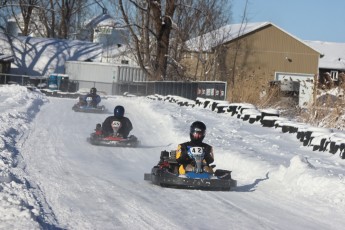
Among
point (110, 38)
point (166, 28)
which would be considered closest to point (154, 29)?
point (166, 28)

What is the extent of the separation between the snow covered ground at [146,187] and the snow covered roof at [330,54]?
2266 inches

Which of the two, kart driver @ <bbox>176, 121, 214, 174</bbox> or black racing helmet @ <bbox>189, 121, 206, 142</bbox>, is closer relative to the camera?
kart driver @ <bbox>176, 121, 214, 174</bbox>

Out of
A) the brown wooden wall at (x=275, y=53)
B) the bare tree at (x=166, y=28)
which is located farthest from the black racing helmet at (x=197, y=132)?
the brown wooden wall at (x=275, y=53)

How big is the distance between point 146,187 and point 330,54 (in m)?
73.7

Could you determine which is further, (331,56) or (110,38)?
(110,38)

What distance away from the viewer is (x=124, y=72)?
59156 millimetres

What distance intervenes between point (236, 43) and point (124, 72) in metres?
9.81

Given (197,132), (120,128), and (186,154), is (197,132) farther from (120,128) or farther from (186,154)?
(120,128)

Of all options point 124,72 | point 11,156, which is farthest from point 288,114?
point 124,72

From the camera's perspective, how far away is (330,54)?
81.1m

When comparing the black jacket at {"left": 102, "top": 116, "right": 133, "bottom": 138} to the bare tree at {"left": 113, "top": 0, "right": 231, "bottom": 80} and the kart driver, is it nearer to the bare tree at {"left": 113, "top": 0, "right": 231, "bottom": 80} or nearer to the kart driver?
the kart driver

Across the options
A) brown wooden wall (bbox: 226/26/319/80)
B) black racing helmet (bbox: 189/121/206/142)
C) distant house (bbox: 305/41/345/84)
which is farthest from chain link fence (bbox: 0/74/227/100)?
distant house (bbox: 305/41/345/84)

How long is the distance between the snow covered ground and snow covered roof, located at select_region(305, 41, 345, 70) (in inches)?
2266

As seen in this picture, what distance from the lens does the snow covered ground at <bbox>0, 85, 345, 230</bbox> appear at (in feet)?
24.5
